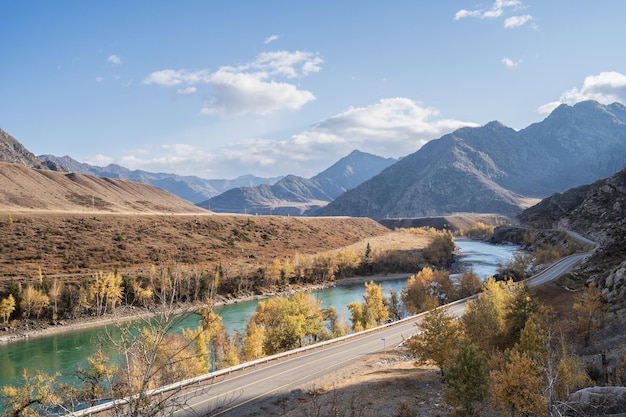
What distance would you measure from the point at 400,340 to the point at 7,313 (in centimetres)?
6565

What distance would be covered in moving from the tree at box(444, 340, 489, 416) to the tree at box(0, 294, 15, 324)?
74.6 meters

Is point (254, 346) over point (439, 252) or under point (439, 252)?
over

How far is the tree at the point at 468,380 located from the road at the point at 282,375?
431 inches

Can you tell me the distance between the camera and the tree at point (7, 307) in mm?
67938

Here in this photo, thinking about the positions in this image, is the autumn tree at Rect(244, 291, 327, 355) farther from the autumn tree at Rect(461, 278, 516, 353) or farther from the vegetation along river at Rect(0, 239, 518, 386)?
the autumn tree at Rect(461, 278, 516, 353)

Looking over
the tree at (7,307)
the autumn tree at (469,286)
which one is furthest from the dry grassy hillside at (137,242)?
the autumn tree at (469,286)

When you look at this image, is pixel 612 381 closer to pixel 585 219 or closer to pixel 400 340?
pixel 400 340

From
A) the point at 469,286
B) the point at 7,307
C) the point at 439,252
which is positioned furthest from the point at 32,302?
the point at 439,252

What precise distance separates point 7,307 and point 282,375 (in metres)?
61.1

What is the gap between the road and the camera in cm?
2441

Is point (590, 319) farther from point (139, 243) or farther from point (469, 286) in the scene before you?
point (139, 243)

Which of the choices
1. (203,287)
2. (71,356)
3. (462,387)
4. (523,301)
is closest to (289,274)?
(203,287)

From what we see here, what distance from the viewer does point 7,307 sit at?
68.1 m

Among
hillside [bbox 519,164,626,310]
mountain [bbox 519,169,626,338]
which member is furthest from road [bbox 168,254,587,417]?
hillside [bbox 519,164,626,310]
